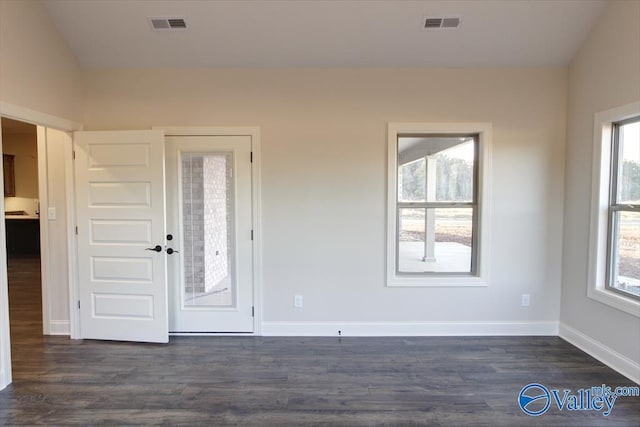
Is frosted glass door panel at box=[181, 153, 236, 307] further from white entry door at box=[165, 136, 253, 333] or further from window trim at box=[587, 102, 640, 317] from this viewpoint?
window trim at box=[587, 102, 640, 317]

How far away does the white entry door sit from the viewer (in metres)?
3.52

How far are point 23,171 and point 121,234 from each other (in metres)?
6.46

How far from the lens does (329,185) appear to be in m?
3.54

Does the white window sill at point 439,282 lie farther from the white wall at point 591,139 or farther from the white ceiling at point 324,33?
the white ceiling at point 324,33

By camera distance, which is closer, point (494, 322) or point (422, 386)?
point (422, 386)

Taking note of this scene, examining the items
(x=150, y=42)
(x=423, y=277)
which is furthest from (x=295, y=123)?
(x=423, y=277)

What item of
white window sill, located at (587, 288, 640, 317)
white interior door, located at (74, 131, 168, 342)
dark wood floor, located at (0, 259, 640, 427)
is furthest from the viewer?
white interior door, located at (74, 131, 168, 342)

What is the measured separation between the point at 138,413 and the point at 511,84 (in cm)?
422

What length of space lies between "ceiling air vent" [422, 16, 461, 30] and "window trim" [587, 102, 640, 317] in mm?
1493

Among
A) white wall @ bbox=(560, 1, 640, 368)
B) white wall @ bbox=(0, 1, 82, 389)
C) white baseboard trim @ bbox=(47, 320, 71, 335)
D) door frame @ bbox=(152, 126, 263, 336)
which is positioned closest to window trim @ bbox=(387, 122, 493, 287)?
white wall @ bbox=(560, 1, 640, 368)

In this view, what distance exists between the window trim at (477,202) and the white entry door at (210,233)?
142 centimetres

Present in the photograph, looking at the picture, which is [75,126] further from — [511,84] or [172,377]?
[511,84]

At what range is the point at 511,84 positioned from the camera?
138 inches

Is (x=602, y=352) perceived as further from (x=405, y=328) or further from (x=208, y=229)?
(x=208, y=229)
